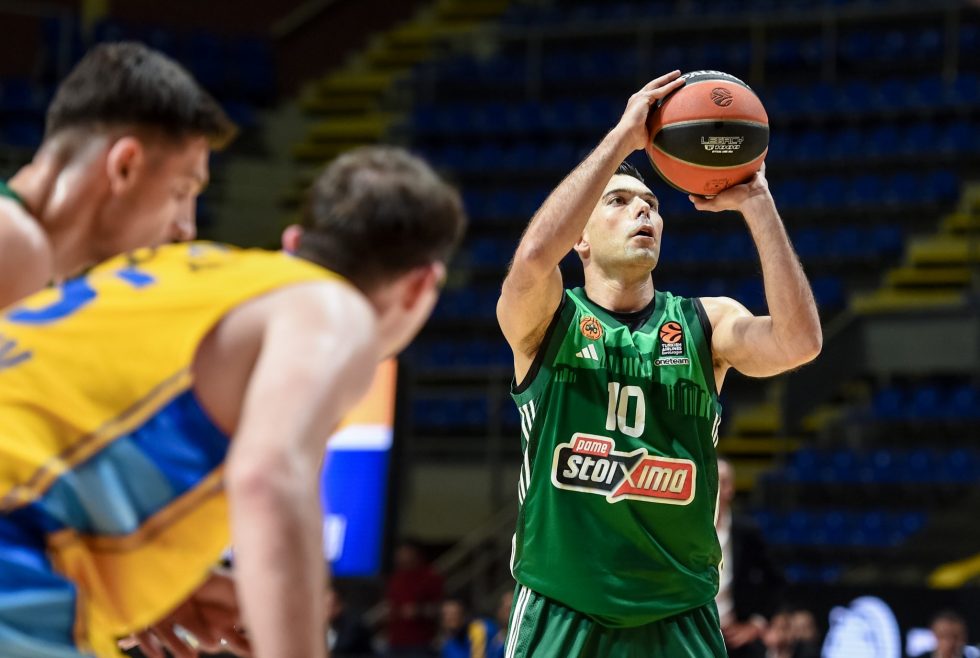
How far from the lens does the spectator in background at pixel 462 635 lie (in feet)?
33.0

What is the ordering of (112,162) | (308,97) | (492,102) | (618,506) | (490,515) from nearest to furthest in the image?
(112,162) < (618,506) < (490,515) < (492,102) < (308,97)

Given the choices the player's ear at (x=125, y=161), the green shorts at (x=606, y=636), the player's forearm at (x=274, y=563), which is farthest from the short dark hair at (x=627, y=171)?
the player's forearm at (x=274, y=563)

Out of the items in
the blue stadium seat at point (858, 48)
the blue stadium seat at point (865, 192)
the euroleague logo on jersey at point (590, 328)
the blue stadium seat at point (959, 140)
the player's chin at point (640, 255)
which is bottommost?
the blue stadium seat at point (865, 192)

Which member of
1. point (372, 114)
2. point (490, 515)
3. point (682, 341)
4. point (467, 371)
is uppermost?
point (682, 341)

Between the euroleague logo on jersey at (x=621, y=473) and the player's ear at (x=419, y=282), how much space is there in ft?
7.55

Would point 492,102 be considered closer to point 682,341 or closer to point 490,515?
point 490,515

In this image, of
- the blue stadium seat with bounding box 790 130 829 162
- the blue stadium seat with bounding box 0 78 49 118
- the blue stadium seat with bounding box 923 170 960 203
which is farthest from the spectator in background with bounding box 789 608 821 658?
the blue stadium seat with bounding box 0 78 49 118

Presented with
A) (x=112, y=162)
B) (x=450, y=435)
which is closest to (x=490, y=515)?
(x=450, y=435)

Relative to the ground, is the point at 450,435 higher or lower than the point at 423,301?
lower

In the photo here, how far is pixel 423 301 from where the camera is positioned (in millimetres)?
2146

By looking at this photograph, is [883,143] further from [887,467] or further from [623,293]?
[623,293]

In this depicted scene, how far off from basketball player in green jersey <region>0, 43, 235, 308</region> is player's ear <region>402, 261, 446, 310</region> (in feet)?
1.66

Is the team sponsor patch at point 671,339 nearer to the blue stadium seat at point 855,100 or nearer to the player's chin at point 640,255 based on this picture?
the player's chin at point 640,255

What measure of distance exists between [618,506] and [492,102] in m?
14.5
